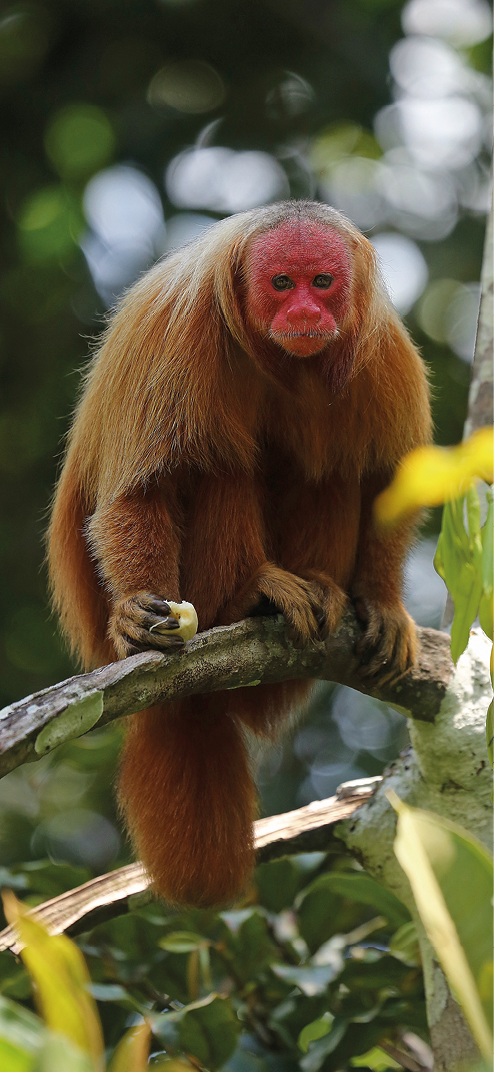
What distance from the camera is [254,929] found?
2.50 m

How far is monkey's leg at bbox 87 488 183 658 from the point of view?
2135 millimetres

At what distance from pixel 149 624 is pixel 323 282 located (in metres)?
0.88

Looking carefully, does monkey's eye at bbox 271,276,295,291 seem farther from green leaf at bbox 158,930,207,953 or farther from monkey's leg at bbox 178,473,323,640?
green leaf at bbox 158,930,207,953

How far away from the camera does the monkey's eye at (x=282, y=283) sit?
7.16ft

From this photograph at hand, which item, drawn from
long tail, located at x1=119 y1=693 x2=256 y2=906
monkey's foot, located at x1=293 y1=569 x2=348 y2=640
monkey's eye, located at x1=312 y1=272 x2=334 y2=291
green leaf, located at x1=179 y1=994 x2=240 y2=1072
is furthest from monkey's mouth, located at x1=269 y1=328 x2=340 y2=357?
green leaf, located at x1=179 y1=994 x2=240 y2=1072

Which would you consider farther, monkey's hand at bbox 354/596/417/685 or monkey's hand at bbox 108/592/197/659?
monkey's hand at bbox 354/596/417/685

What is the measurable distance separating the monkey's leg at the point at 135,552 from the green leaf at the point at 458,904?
4.32 ft

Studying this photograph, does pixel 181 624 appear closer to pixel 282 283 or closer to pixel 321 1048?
pixel 282 283

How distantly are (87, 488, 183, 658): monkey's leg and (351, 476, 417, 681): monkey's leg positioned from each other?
0.52 m

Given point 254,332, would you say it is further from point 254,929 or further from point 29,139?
point 29,139

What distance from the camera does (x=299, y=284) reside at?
217 centimetres

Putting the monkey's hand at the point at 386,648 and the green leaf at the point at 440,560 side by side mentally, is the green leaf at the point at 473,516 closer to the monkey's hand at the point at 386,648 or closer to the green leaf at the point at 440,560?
the green leaf at the point at 440,560

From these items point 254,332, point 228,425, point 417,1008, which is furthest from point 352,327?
point 417,1008

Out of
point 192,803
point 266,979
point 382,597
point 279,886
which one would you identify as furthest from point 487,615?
point 279,886
